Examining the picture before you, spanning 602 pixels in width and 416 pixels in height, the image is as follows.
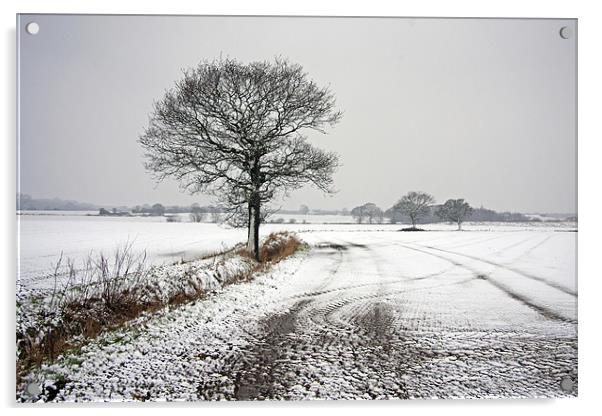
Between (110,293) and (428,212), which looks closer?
(110,293)

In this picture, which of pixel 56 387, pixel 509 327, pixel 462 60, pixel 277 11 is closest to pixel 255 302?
pixel 56 387

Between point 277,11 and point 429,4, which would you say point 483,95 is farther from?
point 277,11

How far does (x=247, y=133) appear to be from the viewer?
4047 millimetres

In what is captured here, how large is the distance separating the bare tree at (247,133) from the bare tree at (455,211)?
1.03 m

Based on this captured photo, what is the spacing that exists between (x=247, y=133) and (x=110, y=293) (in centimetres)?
178

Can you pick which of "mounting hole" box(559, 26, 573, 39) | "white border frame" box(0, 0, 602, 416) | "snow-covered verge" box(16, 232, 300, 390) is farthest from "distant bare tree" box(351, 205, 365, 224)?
"mounting hole" box(559, 26, 573, 39)

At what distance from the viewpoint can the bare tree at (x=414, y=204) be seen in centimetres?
400

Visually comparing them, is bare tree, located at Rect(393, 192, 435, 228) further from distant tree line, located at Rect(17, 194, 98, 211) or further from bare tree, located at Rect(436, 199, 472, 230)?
distant tree line, located at Rect(17, 194, 98, 211)

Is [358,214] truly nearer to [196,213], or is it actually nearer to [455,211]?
[455,211]

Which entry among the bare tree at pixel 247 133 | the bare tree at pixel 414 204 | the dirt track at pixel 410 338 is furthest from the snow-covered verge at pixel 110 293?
the bare tree at pixel 414 204

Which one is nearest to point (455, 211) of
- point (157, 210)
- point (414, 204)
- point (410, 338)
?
point (414, 204)

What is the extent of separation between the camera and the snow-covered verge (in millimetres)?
3533

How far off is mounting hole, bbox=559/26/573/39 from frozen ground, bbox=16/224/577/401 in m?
1.69

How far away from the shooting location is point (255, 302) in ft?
13.0
